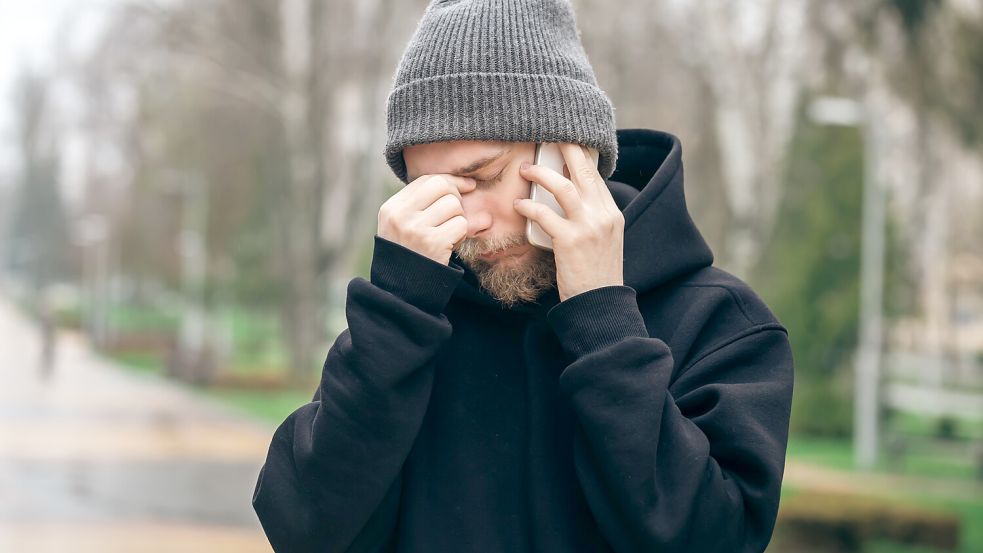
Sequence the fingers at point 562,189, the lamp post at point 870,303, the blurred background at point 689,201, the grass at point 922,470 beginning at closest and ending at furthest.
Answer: the fingers at point 562,189 → the grass at point 922,470 → the blurred background at point 689,201 → the lamp post at point 870,303

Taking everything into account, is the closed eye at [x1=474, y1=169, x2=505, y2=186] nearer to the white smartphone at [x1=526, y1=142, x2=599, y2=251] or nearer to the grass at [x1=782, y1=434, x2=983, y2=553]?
the white smartphone at [x1=526, y1=142, x2=599, y2=251]

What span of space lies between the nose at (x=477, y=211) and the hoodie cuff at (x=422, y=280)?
9 centimetres

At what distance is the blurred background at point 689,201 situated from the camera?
12445mm

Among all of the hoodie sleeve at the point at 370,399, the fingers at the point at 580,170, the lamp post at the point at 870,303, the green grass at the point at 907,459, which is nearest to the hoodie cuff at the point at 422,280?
the hoodie sleeve at the point at 370,399

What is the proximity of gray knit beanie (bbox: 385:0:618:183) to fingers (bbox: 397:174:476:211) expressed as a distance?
2.4 inches

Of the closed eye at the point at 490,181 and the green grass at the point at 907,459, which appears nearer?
the closed eye at the point at 490,181

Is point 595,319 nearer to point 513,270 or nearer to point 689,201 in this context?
point 513,270

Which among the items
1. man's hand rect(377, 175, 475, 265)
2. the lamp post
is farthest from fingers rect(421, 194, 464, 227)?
the lamp post

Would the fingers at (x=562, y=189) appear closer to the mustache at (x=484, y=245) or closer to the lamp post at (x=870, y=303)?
the mustache at (x=484, y=245)

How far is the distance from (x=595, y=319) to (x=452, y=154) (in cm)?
33

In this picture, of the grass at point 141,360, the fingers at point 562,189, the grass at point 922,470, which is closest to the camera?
the fingers at point 562,189

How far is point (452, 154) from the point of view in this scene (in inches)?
78.6

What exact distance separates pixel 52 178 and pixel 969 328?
52.3 meters

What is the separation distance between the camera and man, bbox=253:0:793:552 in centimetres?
183
